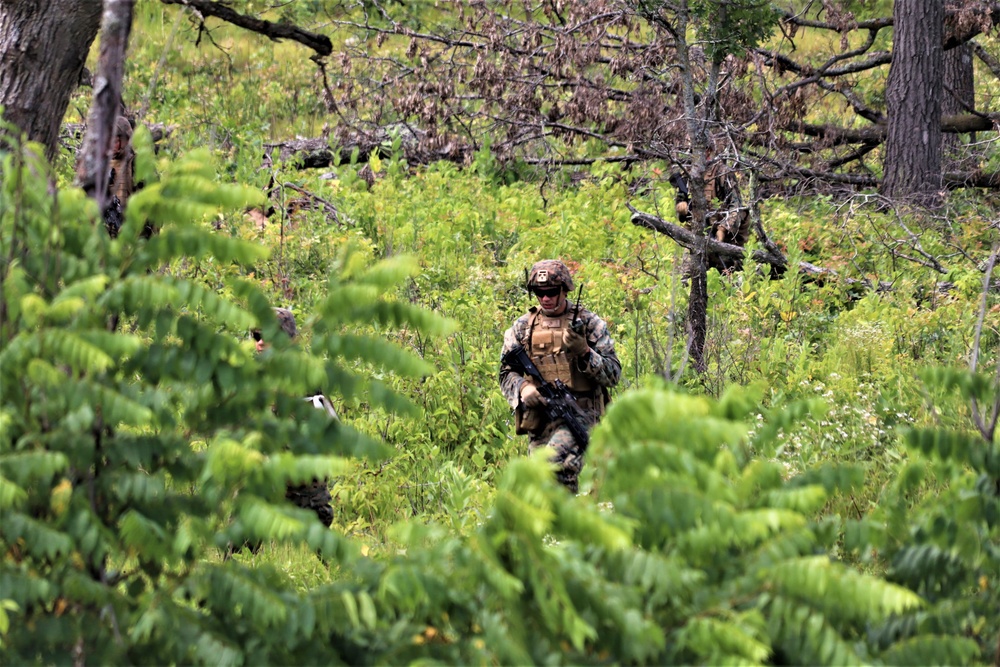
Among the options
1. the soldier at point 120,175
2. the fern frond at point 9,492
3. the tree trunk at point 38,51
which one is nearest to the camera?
the fern frond at point 9,492

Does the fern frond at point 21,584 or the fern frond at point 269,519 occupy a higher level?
the fern frond at point 269,519

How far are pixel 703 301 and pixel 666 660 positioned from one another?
20.4ft

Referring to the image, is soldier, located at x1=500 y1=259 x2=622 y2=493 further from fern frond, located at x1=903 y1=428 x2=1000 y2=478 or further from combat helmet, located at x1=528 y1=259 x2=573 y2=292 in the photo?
fern frond, located at x1=903 y1=428 x2=1000 y2=478

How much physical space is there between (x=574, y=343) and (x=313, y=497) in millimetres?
1774

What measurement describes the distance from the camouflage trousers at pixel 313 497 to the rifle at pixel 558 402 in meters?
1.41

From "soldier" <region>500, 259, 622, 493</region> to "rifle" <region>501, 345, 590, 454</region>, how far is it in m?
0.04

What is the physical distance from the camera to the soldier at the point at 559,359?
7199mm

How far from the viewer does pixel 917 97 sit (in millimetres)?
13984

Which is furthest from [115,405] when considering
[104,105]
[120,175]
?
[120,175]

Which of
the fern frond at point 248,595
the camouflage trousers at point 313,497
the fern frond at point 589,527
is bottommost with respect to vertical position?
the camouflage trousers at point 313,497

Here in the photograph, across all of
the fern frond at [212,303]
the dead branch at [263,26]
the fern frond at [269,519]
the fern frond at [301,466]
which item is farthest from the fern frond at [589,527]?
the dead branch at [263,26]

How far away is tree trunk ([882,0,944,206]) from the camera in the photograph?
1385cm

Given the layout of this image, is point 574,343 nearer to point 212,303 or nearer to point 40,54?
point 40,54

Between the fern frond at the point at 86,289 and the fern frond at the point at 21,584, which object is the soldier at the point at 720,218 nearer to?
the fern frond at the point at 86,289
